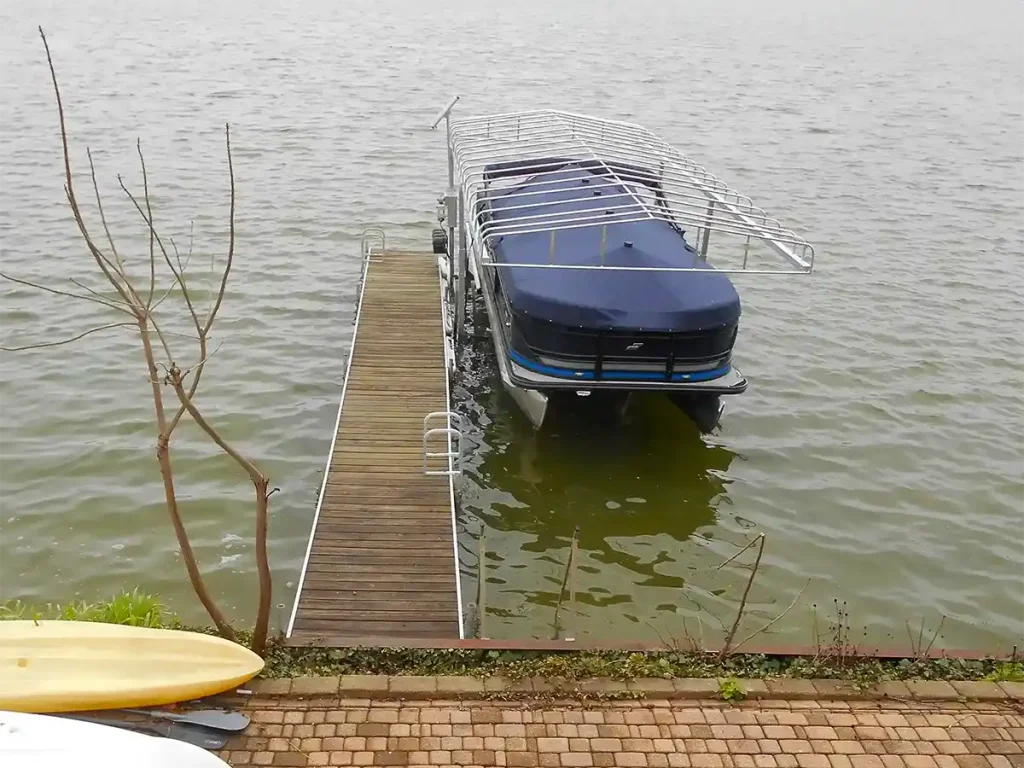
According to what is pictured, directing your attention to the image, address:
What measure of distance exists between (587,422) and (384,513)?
150 inches

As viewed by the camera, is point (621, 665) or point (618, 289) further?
point (618, 289)

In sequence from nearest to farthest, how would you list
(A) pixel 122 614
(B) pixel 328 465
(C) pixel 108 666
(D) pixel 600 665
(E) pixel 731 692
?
(C) pixel 108 666
(E) pixel 731 692
(D) pixel 600 665
(A) pixel 122 614
(B) pixel 328 465

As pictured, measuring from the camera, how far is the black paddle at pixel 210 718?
569 centimetres

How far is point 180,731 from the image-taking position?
5.67 meters

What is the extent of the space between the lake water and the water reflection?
0.04 metres

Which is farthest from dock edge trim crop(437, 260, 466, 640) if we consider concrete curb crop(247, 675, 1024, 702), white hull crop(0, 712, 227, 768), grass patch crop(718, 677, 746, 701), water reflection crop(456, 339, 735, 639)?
white hull crop(0, 712, 227, 768)

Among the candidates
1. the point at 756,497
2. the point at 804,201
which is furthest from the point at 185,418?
the point at 804,201

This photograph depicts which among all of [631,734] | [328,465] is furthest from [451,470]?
[631,734]

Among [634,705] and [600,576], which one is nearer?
[634,705]

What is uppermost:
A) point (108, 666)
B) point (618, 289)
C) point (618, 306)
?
point (618, 289)

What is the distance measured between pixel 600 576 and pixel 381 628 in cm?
290

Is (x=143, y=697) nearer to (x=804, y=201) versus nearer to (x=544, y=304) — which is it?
(x=544, y=304)

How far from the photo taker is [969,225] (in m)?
21.1

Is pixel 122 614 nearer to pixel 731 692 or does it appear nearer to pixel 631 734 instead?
pixel 631 734
